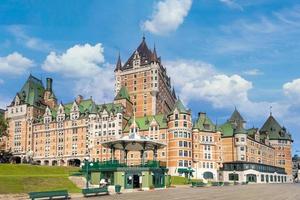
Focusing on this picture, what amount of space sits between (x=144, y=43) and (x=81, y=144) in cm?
5414

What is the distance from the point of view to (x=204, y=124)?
132 m

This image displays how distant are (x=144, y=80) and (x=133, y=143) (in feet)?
294

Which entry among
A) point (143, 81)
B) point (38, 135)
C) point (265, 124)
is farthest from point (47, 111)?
point (265, 124)

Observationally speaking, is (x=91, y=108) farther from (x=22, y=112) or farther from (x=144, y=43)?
(x=144, y=43)

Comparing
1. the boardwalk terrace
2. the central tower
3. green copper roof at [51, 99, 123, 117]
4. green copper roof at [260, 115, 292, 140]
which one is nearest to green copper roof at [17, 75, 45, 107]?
green copper roof at [51, 99, 123, 117]

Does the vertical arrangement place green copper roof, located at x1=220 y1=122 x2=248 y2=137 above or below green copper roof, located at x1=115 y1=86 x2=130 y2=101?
below

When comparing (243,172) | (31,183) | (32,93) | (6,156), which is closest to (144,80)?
(32,93)

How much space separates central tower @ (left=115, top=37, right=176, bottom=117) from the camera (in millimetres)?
155250

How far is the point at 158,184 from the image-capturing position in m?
70.2

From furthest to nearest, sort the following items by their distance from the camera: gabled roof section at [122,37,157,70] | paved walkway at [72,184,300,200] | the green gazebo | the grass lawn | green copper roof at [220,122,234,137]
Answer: gabled roof section at [122,37,157,70] → green copper roof at [220,122,234,137] → the green gazebo → the grass lawn → paved walkway at [72,184,300,200]

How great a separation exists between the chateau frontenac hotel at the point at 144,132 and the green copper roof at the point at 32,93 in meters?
0.37

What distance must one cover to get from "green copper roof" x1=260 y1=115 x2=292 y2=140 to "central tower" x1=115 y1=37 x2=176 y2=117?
41876 millimetres

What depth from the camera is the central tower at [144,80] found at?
509 feet

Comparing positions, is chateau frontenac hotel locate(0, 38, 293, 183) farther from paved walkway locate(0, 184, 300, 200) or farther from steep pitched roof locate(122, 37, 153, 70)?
paved walkway locate(0, 184, 300, 200)
